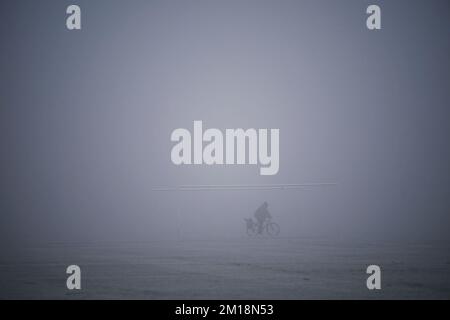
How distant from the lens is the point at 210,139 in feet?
478

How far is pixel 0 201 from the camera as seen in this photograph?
2409 inches

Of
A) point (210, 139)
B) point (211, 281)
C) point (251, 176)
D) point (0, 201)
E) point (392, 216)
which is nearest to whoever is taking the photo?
point (211, 281)

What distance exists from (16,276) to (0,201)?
43.3 m

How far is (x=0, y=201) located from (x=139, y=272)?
43.2m

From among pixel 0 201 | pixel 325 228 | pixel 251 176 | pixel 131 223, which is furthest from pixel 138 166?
pixel 325 228

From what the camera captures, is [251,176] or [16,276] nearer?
[16,276]

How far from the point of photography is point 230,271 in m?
19.6

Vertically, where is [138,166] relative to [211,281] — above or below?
above

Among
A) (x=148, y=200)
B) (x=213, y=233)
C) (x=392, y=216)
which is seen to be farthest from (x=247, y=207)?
(x=213, y=233)

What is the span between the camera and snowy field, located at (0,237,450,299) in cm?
1570

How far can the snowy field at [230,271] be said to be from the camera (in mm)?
15695

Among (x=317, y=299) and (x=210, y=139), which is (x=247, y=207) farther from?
(x=210, y=139)

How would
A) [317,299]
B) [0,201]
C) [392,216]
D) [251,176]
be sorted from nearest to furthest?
[317,299] → [392,216] → [0,201] → [251,176]

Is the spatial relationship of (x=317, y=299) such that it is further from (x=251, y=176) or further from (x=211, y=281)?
(x=251, y=176)
